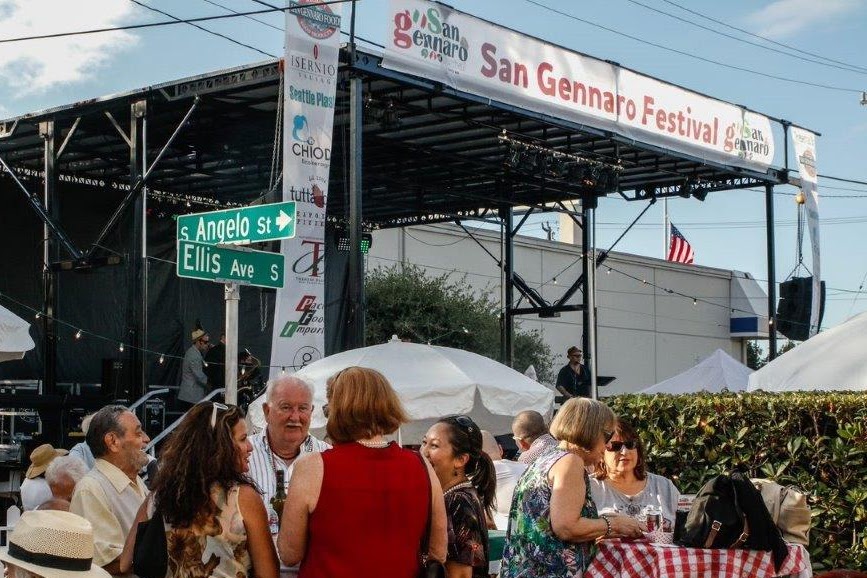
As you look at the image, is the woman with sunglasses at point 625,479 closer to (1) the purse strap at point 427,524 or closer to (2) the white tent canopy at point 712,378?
(1) the purse strap at point 427,524

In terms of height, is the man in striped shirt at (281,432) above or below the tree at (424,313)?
below

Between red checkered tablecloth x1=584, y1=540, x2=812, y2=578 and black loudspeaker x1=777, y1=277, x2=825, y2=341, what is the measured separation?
55.2 ft

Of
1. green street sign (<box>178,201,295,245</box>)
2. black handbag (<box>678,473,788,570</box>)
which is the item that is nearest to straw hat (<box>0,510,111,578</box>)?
black handbag (<box>678,473,788,570</box>)

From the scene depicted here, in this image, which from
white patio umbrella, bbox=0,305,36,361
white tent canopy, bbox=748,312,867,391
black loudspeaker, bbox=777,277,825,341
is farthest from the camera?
black loudspeaker, bbox=777,277,825,341

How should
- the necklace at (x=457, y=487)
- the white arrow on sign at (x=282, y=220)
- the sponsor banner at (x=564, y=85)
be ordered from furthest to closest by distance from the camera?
the sponsor banner at (x=564, y=85), the white arrow on sign at (x=282, y=220), the necklace at (x=457, y=487)

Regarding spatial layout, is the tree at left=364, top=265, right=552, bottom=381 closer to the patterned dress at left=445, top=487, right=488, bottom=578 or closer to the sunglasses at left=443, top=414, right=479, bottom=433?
the sunglasses at left=443, top=414, right=479, bottom=433

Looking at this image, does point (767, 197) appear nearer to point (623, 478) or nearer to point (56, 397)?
point (56, 397)

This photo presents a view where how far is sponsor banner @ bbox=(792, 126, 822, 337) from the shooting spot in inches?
845

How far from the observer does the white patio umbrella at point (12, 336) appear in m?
11.0

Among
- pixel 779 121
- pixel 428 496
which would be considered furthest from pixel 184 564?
pixel 779 121

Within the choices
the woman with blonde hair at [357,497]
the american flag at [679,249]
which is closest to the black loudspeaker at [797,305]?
the american flag at [679,249]

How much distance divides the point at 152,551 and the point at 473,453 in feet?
5.82

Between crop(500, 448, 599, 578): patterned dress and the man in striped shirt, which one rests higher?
the man in striped shirt

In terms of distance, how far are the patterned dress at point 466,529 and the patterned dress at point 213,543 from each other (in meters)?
1.04
